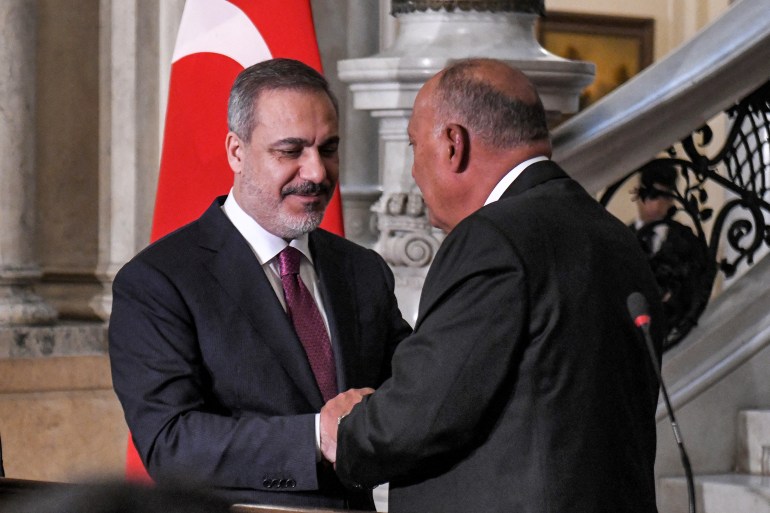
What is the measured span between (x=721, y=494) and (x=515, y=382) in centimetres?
205

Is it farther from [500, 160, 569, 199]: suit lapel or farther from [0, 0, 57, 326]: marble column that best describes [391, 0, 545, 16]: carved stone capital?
[500, 160, 569, 199]: suit lapel

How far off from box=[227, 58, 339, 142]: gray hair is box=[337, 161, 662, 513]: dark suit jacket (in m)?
0.52

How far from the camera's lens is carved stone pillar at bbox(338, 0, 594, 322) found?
3773mm

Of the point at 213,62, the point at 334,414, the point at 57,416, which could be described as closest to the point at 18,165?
the point at 57,416

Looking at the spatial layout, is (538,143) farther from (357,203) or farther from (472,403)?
(357,203)

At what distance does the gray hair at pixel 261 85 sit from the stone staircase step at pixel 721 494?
1.91 meters

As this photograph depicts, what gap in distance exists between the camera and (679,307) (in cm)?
434

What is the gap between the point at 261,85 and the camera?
8.26 ft

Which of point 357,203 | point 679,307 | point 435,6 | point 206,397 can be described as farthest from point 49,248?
point 206,397

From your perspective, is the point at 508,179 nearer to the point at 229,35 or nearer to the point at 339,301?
the point at 339,301

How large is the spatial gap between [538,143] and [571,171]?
5.55 feet

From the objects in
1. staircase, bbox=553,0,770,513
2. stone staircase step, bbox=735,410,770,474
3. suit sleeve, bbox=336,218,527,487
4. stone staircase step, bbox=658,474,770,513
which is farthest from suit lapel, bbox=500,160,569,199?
stone staircase step, bbox=735,410,770,474

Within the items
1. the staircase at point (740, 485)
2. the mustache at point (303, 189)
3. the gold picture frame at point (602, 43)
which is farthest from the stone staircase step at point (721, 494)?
the gold picture frame at point (602, 43)

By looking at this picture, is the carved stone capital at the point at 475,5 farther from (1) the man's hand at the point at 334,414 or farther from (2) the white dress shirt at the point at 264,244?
(1) the man's hand at the point at 334,414
